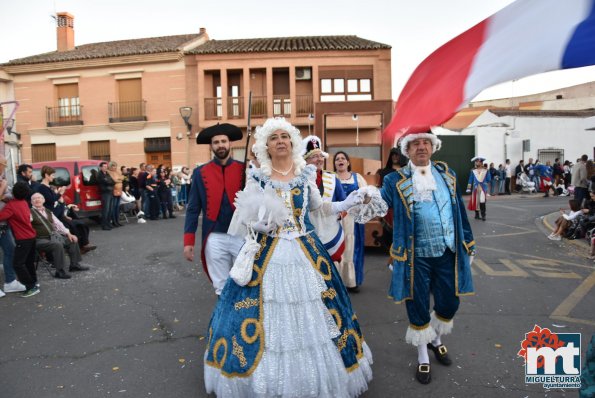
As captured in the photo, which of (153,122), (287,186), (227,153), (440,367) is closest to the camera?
(287,186)

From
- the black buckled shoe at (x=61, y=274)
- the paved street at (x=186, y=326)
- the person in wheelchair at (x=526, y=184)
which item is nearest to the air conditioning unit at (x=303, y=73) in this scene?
the person in wheelchair at (x=526, y=184)

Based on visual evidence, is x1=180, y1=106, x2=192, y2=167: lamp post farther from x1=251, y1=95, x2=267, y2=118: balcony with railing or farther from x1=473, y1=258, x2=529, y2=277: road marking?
x1=473, y1=258, x2=529, y2=277: road marking

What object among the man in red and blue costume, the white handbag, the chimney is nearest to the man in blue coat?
the white handbag

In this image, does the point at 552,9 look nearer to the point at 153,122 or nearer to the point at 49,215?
the point at 49,215

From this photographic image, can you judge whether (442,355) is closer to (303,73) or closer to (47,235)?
(47,235)

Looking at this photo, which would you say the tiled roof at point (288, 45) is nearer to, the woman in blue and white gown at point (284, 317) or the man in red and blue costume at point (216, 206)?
the man in red and blue costume at point (216, 206)

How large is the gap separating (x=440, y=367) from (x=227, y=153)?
264cm

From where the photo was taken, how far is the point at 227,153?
4.33m

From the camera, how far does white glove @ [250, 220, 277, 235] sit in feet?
10.8

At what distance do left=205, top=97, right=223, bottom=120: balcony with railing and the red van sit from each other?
1312cm

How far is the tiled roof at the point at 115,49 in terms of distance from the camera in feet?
84.1

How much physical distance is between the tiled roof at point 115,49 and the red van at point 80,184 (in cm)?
1438

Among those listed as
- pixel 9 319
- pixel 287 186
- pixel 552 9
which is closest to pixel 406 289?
pixel 287 186

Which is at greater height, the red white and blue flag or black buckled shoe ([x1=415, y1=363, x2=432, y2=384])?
the red white and blue flag
